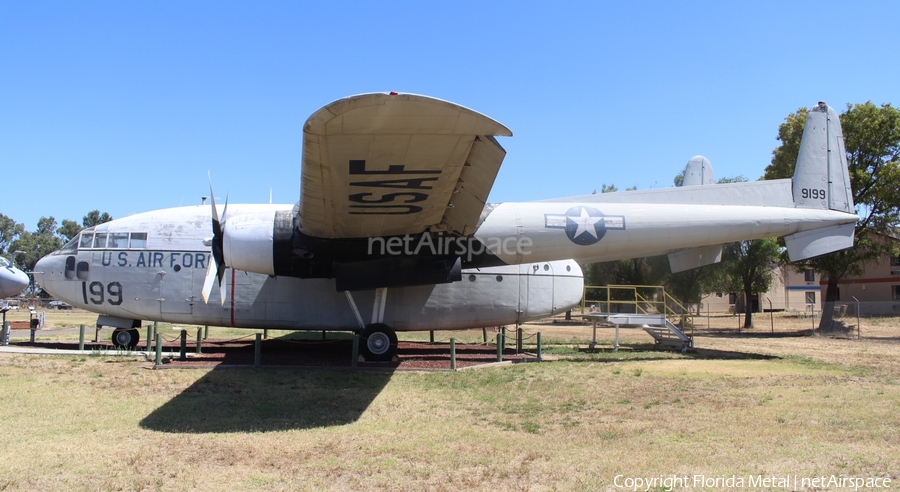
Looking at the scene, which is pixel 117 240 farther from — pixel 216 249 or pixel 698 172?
pixel 698 172

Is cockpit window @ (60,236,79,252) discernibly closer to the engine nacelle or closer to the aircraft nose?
the aircraft nose

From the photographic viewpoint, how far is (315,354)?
580 inches

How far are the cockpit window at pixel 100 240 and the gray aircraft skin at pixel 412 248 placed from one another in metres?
0.03

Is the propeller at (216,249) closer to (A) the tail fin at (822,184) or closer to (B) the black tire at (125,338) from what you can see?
(B) the black tire at (125,338)

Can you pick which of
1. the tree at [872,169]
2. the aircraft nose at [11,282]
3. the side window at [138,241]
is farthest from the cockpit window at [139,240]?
the tree at [872,169]

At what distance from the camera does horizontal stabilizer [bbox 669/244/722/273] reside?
46.8 ft

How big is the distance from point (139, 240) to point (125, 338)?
261 centimetres

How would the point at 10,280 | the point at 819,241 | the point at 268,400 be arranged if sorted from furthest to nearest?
the point at 10,280, the point at 819,241, the point at 268,400

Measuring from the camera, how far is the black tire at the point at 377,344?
13.0 m

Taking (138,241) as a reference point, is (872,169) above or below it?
above

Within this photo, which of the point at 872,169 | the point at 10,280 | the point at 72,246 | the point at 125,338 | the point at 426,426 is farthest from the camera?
the point at 872,169

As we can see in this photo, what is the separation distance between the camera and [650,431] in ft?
24.3

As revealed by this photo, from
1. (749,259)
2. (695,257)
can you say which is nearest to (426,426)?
(695,257)

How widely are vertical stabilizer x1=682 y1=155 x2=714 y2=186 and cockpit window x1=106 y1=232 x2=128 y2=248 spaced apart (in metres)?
15.0
